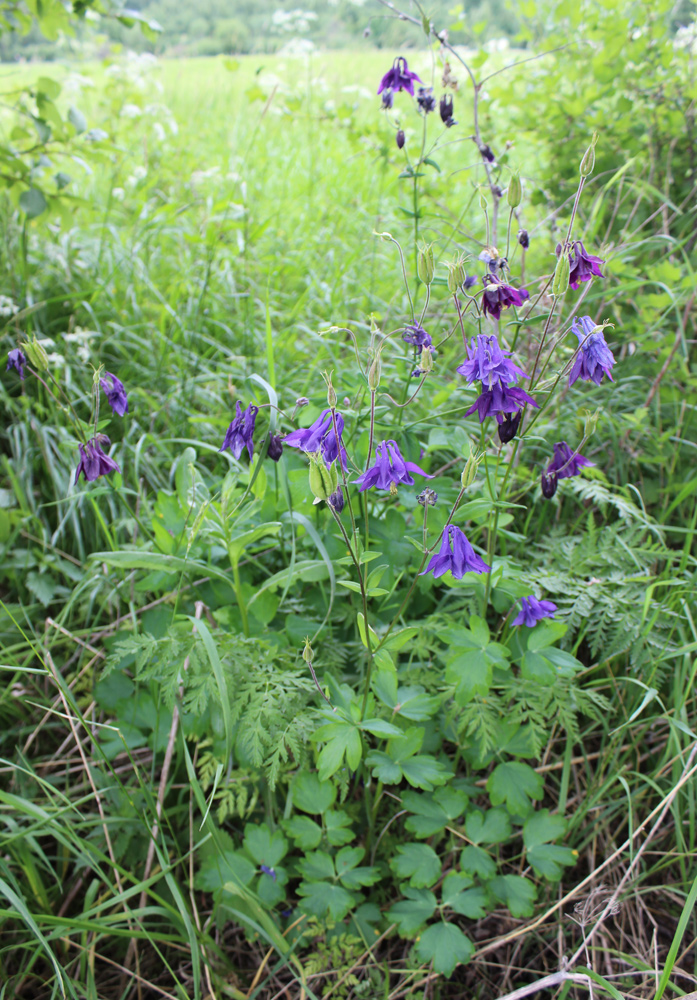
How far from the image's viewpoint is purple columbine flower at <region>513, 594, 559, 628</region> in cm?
151

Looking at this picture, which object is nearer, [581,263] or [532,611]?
[581,263]

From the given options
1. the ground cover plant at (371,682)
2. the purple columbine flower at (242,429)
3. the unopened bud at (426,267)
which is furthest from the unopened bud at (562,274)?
the purple columbine flower at (242,429)

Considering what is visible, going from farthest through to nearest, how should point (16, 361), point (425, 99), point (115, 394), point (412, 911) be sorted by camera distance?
point (425, 99)
point (115, 394)
point (16, 361)
point (412, 911)

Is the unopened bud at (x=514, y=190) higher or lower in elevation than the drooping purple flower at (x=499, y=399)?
higher

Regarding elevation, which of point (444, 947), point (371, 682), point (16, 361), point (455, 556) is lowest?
point (444, 947)

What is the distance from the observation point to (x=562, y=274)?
48.0 inches

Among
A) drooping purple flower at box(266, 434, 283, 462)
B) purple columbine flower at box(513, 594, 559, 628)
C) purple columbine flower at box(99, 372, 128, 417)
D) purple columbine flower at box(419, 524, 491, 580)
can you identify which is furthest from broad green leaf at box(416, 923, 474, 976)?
purple columbine flower at box(99, 372, 128, 417)

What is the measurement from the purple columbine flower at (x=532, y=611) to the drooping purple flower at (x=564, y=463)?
0.32m

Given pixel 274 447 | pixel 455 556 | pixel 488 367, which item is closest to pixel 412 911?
pixel 455 556

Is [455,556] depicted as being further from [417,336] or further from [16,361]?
[16,361]

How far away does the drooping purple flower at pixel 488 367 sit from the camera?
1.18 metres

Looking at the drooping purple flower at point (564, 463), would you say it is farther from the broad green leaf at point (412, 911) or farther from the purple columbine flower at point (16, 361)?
the purple columbine flower at point (16, 361)

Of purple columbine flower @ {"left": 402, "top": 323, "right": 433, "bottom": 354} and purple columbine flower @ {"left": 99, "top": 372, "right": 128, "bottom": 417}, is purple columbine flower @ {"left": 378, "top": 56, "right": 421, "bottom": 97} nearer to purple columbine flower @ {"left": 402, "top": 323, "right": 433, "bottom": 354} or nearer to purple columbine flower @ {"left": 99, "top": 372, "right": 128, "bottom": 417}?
purple columbine flower @ {"left": 402, "top": 323, "right": 433, "bottom": 354}

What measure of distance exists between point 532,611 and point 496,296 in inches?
29.9
